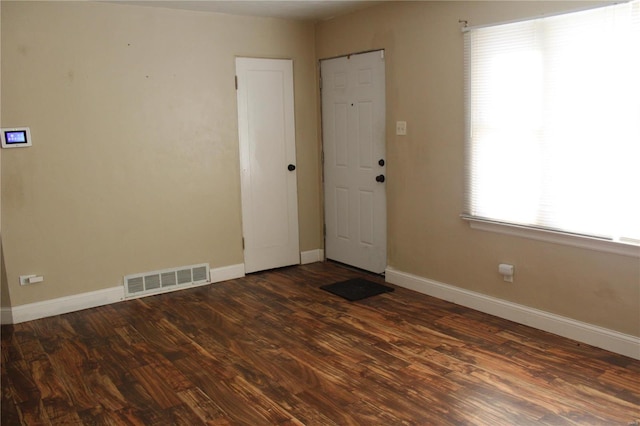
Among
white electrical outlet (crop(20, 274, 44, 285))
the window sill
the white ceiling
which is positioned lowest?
white electrical outlet (crop(20, 274, 44, 285))

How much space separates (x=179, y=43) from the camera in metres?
4.86

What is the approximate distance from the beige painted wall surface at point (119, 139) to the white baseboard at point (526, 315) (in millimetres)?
1780

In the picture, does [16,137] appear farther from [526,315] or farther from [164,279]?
[526,315]

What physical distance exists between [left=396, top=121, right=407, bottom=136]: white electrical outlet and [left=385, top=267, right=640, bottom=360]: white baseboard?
125cm

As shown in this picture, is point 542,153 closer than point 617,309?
No

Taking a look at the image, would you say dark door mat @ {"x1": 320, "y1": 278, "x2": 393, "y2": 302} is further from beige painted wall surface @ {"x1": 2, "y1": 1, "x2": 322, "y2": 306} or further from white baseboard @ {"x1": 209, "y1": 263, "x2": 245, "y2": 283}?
beige painted wall surface @ {"x1": 2, "y1": 1, "x2": 322, "y2": 306}

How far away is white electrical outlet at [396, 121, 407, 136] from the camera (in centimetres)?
470

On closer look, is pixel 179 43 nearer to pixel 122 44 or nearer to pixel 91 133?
pixel 122 44

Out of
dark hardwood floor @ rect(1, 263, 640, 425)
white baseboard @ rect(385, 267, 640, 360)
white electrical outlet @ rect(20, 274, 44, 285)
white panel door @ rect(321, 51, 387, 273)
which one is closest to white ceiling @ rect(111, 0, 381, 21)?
white panel door @ rect(321, 51, 387, 273)

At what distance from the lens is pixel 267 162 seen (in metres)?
5.50

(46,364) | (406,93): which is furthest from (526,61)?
(46,364)

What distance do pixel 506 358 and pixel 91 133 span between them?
3.63m

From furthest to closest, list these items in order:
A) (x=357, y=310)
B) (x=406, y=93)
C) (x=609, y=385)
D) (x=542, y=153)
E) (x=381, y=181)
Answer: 1. (x=381, y=181)
2. (x=406, y=93)
3. (x=357, y=310)
4. (x=542, y=153)
5. (x=609, y=385)

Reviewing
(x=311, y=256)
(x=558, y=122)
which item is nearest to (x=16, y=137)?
(x=311, y=256)
